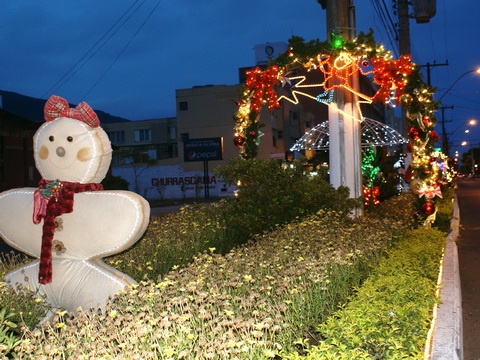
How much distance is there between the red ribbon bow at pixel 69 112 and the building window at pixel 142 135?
59282mm

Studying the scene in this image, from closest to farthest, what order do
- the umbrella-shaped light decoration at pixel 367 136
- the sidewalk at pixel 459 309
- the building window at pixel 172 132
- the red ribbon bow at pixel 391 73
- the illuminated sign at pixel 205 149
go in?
the sidewalk at pixel 459 309, the red ribbon bow at pixel 391 73, the umbrella-shaped light decoration at pixel 367 136, the illuminated sign at pixel 205 149, the building window at pixel 172 132

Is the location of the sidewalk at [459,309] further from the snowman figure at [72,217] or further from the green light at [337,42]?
the green light at [337,42]

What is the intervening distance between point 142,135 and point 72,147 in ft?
197

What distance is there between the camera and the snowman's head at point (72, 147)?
597 centimetres

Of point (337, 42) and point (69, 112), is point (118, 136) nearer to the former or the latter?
point (337, 42)

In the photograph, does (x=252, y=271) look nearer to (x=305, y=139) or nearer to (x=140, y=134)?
(x=305, y=139)

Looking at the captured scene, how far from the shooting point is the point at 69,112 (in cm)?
604

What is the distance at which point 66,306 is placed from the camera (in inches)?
231

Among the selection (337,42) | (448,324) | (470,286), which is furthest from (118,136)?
(448,324)

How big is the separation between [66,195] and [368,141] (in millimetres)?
16872

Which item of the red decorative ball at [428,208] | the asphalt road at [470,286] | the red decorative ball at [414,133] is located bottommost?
the asphalt road at [470,286]

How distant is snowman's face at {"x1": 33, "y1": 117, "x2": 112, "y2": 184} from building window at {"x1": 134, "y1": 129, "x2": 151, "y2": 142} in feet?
195

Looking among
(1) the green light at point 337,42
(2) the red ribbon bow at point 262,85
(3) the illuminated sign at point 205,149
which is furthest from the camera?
(3) the illuminated sign at point 205,149

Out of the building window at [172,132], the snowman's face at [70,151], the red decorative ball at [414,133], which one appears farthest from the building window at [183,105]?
the snowman's face at [70,151]
